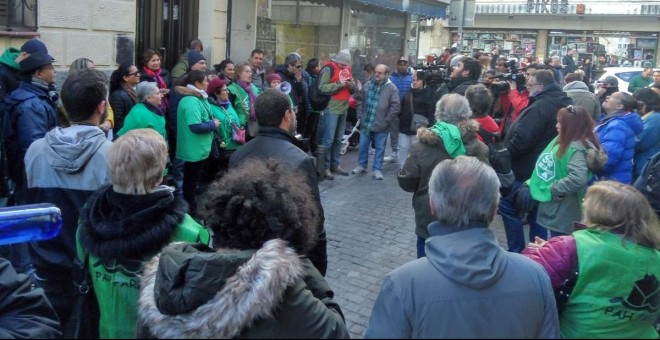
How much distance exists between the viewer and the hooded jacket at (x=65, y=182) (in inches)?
128

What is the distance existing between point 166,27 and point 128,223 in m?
7.72

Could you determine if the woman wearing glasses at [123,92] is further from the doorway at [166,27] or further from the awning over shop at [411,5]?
the awning over shop at [411,5]

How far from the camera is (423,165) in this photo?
4.74m

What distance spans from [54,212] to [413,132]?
702cm

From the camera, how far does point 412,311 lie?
2.20 meters

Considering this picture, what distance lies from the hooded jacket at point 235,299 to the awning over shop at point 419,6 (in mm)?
12017

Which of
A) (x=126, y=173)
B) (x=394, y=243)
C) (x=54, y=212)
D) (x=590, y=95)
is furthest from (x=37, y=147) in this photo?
(x=590, y=95)

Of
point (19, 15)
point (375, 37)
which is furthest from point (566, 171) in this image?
point (375, 37)

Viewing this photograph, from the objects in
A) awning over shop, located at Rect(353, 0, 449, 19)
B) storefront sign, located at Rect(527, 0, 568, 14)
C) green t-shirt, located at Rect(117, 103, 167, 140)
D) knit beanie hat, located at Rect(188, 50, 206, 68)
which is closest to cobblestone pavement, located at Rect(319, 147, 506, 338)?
green t-shirt, located at Rect(117, 103, 167, 140)

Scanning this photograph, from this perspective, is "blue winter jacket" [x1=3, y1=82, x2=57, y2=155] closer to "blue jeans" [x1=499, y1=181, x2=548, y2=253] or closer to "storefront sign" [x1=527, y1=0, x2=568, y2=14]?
"blue jeans" [x1=499, y1=181, x2=548, y2=253]

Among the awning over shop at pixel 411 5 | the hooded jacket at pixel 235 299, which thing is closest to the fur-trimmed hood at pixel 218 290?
the hooded jacket at pixel 235 299

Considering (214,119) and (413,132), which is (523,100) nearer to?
(413,132)

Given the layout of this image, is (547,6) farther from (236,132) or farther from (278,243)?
(278,243)

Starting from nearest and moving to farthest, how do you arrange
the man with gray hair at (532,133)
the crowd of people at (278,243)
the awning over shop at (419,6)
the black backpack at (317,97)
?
the crowd of people at (278,243) → the man with gray hair at (532,133) → the black backpack at (317,97) → the awning over shop at (419,6)
